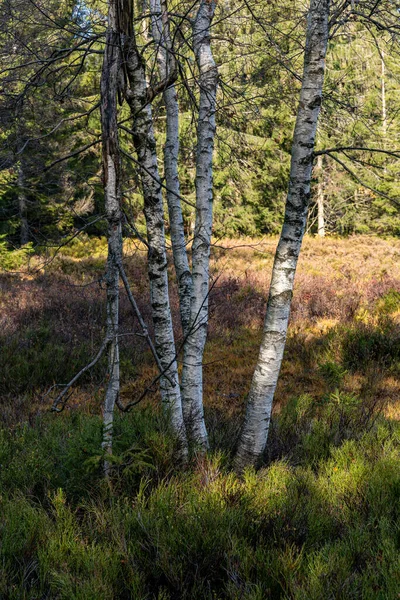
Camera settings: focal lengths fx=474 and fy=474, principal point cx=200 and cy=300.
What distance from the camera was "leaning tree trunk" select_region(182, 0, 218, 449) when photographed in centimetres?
402

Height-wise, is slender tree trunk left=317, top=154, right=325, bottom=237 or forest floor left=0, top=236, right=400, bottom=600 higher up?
slender tree trunk left=317, top=154, right=325, bottom=237

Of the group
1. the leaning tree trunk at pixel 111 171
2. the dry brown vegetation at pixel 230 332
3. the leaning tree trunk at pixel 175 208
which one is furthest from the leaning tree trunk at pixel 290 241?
the leaning tree trunk at pixel 111 171

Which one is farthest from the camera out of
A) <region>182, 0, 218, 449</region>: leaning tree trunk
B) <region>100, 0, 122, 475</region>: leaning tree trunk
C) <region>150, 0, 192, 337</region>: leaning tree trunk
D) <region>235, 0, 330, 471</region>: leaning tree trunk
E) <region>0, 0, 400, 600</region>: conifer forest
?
<region>150, 0, 192, 337</region>: leaning tree trunk

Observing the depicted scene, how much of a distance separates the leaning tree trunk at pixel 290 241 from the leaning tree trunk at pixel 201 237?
0.46m

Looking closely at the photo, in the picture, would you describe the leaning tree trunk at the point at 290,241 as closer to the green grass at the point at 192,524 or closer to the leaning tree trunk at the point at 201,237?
the green grass at the point at 192,524

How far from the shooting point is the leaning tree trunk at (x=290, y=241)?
3.68 m

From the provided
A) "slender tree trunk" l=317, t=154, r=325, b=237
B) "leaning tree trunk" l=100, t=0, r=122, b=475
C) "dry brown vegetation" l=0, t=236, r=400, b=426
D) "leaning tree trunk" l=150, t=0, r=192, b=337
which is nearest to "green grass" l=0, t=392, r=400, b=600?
"leaning tree trunk" l=100, t=0, r=122, b=475

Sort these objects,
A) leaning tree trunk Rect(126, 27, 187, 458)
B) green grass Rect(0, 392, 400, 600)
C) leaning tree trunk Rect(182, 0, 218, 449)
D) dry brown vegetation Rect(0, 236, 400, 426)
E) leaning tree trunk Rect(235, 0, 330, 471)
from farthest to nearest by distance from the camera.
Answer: dry brown vegetation Rect(0, 236, 400, 426), leaning tree trunk Rect(182, 0, 218, 449), leaning tree trunk Rect(235, 0, 330, 471), leaning tree trunk Rect(126, 27, 187, 458), green grass Rect(0, 392, 400, 600)

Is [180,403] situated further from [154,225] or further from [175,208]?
[175,208]

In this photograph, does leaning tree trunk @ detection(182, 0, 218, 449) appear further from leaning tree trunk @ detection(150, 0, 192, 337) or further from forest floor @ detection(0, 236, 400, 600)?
leaning tree trunk @ detection(150, 0, 192, 337)

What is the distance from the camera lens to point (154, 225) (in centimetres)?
363

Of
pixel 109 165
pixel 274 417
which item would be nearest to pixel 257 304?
pixel 274 417

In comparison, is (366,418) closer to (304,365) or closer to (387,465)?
(387,465)

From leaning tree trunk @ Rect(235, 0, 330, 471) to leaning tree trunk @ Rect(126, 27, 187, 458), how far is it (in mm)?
608
